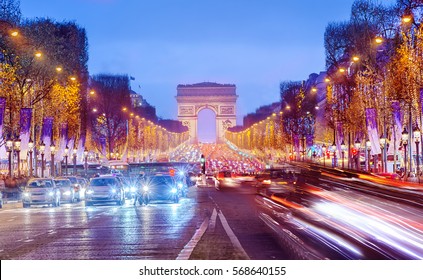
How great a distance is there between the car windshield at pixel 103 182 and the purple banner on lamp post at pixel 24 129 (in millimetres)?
13596

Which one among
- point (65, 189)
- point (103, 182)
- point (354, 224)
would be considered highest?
point (103, 182)

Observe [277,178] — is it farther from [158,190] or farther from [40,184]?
[40,184]

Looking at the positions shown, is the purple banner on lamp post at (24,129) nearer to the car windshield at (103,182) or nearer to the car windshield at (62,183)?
the car windshield at (62,183)

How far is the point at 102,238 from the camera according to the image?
712 inches

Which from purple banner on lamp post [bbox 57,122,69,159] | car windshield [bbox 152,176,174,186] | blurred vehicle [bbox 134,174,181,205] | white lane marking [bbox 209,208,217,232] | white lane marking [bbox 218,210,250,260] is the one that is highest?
purple banner on lamp post [bbox 57,122,69,159]

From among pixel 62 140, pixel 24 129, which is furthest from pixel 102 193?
pixel 62 140

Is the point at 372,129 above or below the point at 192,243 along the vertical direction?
above

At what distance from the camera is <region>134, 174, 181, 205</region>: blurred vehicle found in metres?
38.6

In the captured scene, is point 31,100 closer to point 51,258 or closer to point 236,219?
point 236,219

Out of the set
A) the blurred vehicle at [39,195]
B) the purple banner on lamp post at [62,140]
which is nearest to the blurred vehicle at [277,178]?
the blurred vehicle at [39,195]

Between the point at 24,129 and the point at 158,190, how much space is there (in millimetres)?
17881

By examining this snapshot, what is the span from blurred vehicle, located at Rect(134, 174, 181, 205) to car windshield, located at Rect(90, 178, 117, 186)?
1.64 metres

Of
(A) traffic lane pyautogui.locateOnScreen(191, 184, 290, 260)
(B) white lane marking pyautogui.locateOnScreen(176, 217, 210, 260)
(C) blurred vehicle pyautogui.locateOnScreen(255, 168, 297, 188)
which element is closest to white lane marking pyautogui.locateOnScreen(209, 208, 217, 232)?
(A) traffic lane pyautogui.locateOnScreen(191, 184, 290, 260)

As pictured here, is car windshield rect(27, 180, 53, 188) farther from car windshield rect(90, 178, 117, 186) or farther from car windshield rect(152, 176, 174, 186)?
car windshield rect(152, 176, 174, 186)
